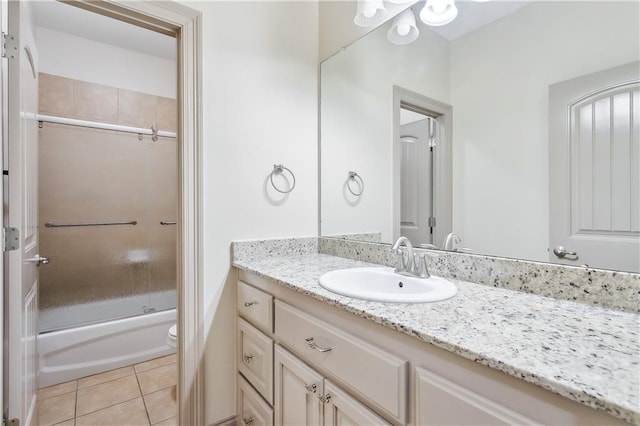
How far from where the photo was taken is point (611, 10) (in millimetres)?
873

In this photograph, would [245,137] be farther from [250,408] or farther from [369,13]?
[250,408]

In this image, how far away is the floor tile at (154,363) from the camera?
2178mm

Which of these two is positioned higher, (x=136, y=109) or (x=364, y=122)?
(x=136, y=109)

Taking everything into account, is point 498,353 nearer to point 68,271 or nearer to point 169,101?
point 68,271

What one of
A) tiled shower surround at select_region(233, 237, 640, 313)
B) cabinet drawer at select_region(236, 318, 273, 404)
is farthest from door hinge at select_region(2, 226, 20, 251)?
cabinet drawer at select_region(236, 318, 273, 404)

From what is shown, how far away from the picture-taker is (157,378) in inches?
80.7

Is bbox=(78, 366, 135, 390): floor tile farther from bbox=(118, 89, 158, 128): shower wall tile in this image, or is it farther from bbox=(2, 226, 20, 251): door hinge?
bbox=(118, 89, 158, 128): shower wall tile

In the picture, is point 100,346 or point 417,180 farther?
point 100,346

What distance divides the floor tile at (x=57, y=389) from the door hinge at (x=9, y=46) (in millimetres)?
1840

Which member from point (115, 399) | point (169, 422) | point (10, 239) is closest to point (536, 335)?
point (10, 239)

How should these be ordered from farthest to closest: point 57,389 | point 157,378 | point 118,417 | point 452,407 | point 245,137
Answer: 1. point 157,378
2. point 57,389
3. point 118,417
4. point 245,137
5. point 452,407

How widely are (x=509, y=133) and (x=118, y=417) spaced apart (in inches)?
89.7

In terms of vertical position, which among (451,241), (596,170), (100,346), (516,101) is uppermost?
(516,101)

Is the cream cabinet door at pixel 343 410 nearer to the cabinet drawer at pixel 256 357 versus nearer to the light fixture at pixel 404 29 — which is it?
the cabinet drawer at pixel 256 357
